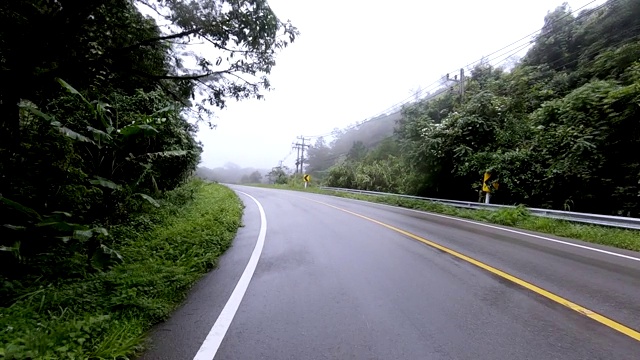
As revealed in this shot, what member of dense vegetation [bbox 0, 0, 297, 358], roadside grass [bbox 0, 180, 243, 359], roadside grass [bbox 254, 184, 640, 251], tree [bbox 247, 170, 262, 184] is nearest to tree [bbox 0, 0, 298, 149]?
dense vegetation [bbox 0, 0, 297, 358]

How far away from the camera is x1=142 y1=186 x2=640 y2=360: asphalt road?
284 centimetres

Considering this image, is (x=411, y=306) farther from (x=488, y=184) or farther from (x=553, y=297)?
(x=488, y=184)

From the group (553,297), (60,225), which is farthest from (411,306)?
(60,225)

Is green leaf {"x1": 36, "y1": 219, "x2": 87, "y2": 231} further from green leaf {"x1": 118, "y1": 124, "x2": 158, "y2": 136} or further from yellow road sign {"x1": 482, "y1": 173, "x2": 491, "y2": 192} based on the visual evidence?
yellow road sign {"x1": 482, "y1": 173, "x2": 491, "y2": 192}

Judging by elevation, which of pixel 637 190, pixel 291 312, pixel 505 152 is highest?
pixel 505 152

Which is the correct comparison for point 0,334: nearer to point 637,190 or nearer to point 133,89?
point 133,89

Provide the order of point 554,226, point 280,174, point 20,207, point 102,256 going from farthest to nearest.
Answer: point 280,174 → point 554,226 → point 102,256 → point 20,207

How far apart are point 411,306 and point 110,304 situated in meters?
3.06

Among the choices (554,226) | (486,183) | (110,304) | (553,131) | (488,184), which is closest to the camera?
(110,304)

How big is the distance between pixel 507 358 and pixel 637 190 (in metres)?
10.7

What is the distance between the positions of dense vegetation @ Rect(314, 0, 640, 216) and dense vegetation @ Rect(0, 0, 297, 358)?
35.0 ft

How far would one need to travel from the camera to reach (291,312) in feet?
11.7

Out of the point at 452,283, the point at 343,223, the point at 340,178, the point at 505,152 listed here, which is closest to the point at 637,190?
the point at 505,152

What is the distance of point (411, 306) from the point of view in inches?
145
